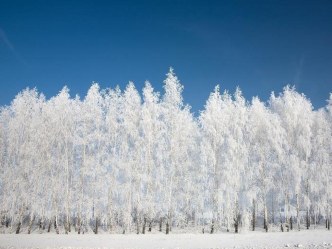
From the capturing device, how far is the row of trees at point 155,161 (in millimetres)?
30672

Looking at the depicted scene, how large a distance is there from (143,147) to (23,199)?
11629mm

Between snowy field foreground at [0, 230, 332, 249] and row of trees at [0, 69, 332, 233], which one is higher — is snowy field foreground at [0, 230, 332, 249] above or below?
below

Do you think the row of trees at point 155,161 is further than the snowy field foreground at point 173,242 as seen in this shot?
Yes

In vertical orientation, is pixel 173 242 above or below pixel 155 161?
below

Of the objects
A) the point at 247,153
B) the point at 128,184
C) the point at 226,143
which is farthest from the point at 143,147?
the point at 247,153

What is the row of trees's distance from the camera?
30.7 metres

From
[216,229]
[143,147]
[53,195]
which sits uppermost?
[143,147]

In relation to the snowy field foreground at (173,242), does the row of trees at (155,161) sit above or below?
above

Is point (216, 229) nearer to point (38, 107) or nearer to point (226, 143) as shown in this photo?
point (226, 143)

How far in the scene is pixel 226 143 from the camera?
1268 inches

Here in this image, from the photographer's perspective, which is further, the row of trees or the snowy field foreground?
the row of trees

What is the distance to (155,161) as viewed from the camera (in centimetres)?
3312

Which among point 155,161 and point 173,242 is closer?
point 173,242

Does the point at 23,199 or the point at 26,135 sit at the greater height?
the point at 26,135
